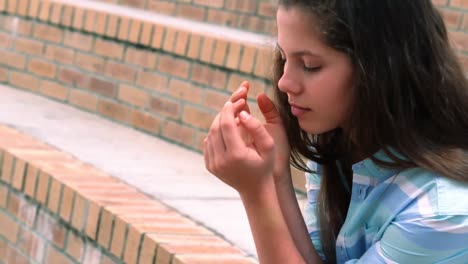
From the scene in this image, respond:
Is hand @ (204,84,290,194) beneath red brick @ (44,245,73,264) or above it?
above

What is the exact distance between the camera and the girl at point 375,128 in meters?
1.72

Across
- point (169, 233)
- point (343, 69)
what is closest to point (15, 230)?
point (169, 233)

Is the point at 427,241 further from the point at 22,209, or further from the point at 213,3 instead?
the point at 213,3

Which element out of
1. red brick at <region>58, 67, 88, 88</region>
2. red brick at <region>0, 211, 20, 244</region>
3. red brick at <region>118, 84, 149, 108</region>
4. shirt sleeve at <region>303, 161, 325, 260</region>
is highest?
shirt sleeve at <region>303, 161, 325, 260</region>

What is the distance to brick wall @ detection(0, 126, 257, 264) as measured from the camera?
104 inches

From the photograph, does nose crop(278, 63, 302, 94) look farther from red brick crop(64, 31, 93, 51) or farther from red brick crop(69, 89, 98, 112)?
red brick crop(64, 31, 93, 51)

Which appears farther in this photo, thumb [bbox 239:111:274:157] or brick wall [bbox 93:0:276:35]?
brick wall [bbox 93:0:276:35]

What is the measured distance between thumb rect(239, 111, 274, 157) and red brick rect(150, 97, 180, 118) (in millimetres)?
2417

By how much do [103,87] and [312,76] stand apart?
3.08m

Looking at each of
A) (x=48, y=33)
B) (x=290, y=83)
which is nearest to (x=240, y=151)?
(x=290, y=83)

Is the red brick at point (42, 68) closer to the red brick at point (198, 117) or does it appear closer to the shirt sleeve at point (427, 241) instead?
the red brick at point (198, 117)

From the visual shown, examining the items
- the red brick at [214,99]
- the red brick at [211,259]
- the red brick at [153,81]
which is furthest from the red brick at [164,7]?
the red brick at [211,259]

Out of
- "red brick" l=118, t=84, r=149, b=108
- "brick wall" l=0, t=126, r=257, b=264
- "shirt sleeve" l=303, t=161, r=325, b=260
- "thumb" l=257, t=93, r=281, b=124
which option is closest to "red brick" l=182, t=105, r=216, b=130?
"red brick" l=118, t=84, r=149, b=108

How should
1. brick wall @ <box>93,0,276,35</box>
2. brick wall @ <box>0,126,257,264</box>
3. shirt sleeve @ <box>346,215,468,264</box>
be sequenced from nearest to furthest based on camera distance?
1. shirt sleeve @ <box>346,215,468,264</box>
2. brick wall @ <box>0,126,257,264</box>
3. brick wall @ <box>93,0,276,35</box>
